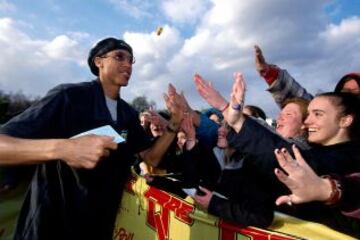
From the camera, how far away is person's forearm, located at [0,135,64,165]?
72.7 inches

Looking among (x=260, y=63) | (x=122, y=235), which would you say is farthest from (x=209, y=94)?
(x=260, y=63)

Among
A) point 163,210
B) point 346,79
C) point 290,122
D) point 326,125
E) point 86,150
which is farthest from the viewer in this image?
point 346,79

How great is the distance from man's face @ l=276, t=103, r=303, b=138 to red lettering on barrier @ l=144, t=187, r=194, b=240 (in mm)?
961

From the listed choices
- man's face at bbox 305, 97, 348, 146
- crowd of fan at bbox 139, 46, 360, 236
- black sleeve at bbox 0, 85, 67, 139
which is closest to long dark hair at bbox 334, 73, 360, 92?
crowd of fan at bbox 139, 46, 360, 236

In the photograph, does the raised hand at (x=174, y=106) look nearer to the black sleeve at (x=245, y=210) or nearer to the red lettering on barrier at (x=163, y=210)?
the red lettering on barrier at (x=163, y=210)

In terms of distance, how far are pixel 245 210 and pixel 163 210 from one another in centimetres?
80

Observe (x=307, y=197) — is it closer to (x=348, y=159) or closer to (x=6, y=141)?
(x=348, y=159)

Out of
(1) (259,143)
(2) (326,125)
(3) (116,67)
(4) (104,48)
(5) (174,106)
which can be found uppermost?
(4) (104,48)

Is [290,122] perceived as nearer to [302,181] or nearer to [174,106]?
[174,106]

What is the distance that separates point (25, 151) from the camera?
188 centimetres

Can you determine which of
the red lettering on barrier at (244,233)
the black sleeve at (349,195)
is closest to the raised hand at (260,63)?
the red lettering on barrier at (244,233)

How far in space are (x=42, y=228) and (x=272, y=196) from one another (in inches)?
54.2

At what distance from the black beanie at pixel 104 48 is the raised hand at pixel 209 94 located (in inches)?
30.8

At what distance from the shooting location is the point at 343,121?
2.39m
